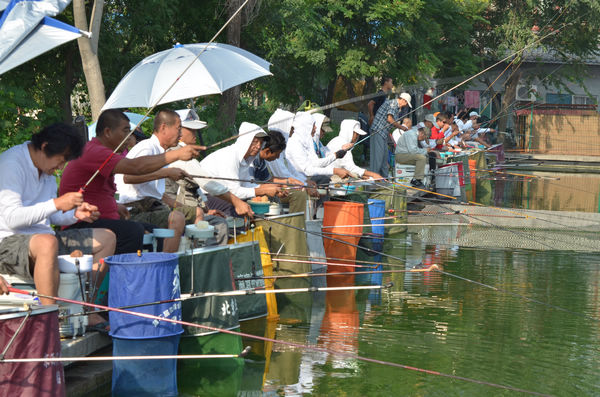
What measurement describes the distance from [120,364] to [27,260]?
86cm

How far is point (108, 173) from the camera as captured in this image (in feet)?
20.4

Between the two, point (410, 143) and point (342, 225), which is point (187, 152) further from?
point (410, 143)

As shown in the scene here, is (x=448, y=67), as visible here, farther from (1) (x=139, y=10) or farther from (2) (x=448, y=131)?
(1) (x=139, y=10)

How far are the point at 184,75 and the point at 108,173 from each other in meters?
3.38

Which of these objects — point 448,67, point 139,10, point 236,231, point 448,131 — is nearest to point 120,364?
point 236,231

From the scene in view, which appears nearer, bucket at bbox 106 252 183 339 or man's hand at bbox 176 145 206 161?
bucket at bbox 106 252 183 339

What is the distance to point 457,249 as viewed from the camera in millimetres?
11938

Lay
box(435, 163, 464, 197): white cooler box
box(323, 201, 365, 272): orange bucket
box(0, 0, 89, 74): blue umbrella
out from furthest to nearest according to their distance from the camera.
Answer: box(435, 163, 464, 197): white cooler box, box(323, 201, 365, 272): orange bucket, box(0, 0, 89, 74): blue umbrella

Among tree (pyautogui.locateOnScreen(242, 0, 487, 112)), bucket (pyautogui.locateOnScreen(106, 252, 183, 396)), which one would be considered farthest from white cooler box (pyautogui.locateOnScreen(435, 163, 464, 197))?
bucket (pyautogui.locateOnScreen(106, 252, 183, 396))

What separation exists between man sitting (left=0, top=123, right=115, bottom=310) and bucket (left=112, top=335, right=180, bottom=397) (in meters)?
0.50

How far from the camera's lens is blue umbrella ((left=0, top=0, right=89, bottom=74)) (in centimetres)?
509

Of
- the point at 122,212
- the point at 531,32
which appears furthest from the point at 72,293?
the point at 531,32

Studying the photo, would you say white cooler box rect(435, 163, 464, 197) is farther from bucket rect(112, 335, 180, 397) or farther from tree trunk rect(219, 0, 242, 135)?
bucket rect(112, 335, 180, 397)

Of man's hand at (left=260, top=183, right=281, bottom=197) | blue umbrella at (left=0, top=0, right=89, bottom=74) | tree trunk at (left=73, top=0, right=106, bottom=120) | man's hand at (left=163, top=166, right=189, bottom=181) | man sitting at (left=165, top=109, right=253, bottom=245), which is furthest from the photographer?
tree trunk at (left=73, top=0, right=106, bottom=120)
